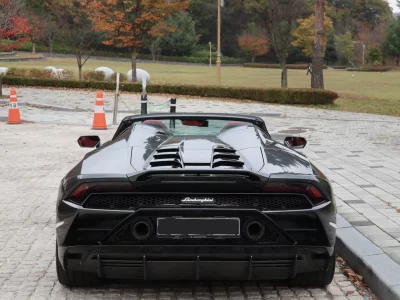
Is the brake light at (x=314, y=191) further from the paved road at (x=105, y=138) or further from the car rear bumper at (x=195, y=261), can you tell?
the paved road at (x=105, y=138)

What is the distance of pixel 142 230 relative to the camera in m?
3.33

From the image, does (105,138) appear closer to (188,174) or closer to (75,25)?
(188,174)

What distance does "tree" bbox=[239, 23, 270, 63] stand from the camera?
330ft

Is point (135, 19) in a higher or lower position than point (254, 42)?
higher

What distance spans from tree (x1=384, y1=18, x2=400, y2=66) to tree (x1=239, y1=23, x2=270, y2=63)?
21.2m

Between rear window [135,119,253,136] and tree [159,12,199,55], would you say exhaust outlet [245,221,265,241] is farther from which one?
tree [159,12,199,55]

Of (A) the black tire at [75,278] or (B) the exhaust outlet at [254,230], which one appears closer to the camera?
(B) the exhaust outlet at [254,230]

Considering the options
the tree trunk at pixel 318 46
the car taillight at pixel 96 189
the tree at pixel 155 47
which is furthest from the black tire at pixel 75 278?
the tree at pixel 155 47

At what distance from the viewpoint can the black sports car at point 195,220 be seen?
3.31m

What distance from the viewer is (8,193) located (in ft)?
23.9

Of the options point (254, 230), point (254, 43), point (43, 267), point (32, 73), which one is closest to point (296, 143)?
point (254, 230)

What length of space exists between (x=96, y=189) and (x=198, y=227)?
0.66 metres

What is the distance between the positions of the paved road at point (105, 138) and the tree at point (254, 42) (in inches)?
3297

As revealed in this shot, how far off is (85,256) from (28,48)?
9214 centimetres
